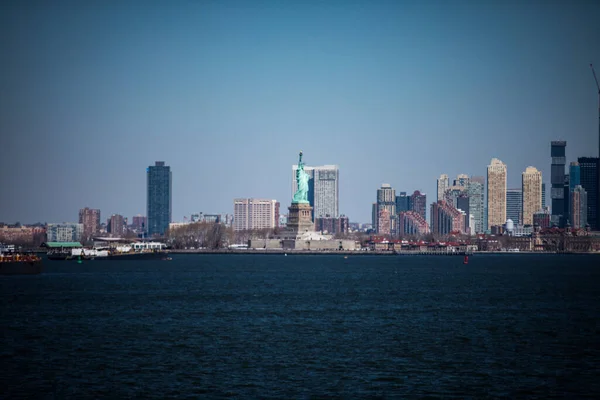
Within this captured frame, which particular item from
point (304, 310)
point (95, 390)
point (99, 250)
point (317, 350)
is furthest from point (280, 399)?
point (99, 250)

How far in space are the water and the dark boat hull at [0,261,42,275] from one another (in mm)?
22062

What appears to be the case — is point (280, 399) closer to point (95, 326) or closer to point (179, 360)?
point (179, 360)

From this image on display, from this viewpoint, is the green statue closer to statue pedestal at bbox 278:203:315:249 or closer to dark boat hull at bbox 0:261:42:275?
statue pedestal at bbox 278:203:315:249

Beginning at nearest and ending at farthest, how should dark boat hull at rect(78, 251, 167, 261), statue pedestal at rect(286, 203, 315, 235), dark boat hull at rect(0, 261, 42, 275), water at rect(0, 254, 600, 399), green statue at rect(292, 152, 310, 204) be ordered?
1. water at rect(0, 254, 600, 399)
2. dark boat hull at rect(0, 261, 42, 275)
3. dark boat hull at rect(78, 251, 167, 261)
4. green statue at rect(292, 152, 310, 204)
5. statue pedestal at rect(286, 203, 315, 235)

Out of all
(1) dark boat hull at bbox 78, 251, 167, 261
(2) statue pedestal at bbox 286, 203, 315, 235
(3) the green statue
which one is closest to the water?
(1) dark boat hull at bbox 78, 251, 167, 261

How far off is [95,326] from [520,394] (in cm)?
2130

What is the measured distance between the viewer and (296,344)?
35.4 metres

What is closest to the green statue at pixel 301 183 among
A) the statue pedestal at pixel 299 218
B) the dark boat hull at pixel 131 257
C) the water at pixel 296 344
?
the statue pedestal at pixel 299 218

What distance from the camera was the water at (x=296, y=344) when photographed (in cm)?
2730

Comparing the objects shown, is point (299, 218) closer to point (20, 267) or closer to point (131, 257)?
point (131, 257)

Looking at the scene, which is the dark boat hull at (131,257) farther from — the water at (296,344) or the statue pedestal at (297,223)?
the water at (296,344)

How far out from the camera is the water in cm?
2730

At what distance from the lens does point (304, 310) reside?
1921 inches

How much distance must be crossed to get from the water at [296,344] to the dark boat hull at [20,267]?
22.1 metres
